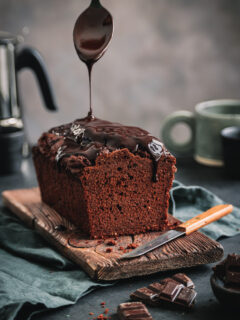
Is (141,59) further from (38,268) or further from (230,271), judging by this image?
(230,271)

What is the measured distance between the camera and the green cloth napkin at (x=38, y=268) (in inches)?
69.6

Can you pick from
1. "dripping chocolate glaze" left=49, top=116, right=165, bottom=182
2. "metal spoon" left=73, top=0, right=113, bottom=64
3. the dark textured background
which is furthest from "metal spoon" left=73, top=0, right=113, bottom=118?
the dark textured background

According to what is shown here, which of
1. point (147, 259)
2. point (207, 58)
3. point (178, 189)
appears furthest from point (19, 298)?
point (207, 58)

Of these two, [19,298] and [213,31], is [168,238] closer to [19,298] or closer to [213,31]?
[19,298]

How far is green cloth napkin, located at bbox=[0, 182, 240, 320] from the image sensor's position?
177 cm

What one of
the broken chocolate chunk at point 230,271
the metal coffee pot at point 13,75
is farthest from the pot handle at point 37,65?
the broken chocolate chunk at point 230,271

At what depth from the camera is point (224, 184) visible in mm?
3078

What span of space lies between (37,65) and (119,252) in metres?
1.64

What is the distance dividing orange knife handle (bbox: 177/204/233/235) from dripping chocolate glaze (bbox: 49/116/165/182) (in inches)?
8.8

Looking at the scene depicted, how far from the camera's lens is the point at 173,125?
341 cm

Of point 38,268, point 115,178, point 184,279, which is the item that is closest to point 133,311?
point 184,279

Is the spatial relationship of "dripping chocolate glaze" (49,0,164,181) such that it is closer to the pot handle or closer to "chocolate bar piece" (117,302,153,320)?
"chocolate bar piece" (117,302,153,320)

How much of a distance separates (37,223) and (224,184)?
1182 mm

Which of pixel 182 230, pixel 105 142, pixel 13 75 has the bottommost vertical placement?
pixel 182 230
